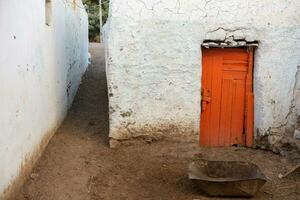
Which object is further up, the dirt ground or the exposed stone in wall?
the exposed stone in wall

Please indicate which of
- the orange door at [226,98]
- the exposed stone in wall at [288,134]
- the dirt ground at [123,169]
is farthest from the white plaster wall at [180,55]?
the dirt ground at [123,169]

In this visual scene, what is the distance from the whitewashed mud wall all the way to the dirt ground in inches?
12.4

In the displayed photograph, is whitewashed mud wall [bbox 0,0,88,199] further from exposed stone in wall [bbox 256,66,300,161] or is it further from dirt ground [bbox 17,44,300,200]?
exposed stone in wall [bbox 256,66,300,161]

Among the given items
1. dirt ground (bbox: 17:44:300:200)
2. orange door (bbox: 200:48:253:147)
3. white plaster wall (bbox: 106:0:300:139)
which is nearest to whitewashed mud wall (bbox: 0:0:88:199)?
dirt ground (bbox: 17:44:300:200)

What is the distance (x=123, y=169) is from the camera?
668 cm

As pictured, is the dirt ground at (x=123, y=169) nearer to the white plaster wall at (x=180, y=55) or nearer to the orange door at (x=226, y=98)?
the orange door at (x=226, y=98)

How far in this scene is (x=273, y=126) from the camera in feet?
24.4

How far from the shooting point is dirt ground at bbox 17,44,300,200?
582 cm

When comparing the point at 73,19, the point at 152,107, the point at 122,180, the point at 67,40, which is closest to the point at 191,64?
the point at 152,107

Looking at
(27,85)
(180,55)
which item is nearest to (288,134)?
(180,55)

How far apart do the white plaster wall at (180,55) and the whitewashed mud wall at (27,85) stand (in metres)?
1.14

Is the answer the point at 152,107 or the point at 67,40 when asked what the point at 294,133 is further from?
the point at 67,40

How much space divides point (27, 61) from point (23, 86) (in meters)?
0.43

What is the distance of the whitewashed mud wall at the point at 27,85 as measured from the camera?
16.3ft
